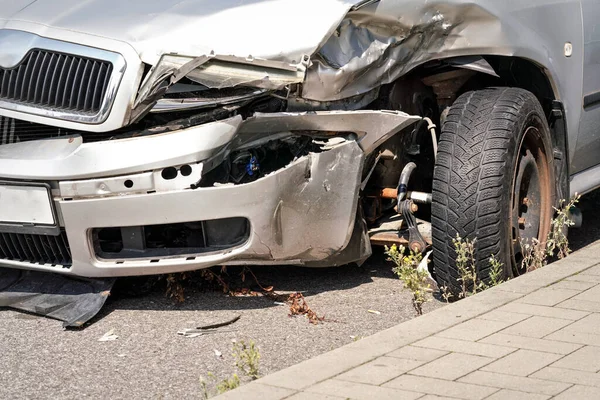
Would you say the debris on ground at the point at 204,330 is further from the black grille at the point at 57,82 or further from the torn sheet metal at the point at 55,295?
the black grille at the point at 57,82

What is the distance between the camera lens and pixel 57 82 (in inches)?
190

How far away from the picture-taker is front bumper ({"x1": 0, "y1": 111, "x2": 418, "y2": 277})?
4.61m

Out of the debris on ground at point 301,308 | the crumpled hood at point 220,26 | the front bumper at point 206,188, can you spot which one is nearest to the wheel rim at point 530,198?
the front bumper at point 206,188

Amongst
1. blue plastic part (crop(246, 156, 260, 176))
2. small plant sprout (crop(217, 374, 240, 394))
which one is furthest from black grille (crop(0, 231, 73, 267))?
small plant sprout (crop(217, 374, 240, 394))

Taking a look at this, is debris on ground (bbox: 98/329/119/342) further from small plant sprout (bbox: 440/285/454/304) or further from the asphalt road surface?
small plant sprout (bbox: 440/285/454/304)

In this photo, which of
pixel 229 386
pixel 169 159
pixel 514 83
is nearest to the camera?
pixel 229 386

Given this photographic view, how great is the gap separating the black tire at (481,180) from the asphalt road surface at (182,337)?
374 mm

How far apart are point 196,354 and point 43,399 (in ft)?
2.35

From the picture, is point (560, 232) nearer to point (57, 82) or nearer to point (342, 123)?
point (342, 123)

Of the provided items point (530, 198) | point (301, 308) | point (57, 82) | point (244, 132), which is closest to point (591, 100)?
point (530, 198)

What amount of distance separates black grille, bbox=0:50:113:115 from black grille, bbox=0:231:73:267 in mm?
621

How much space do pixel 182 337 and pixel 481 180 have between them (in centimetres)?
156

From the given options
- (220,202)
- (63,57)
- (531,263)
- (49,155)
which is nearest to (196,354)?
(220,202)

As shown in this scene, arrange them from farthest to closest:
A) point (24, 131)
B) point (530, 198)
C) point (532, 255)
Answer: point (530, 198)
point (532, 255)
point (24, 131)
